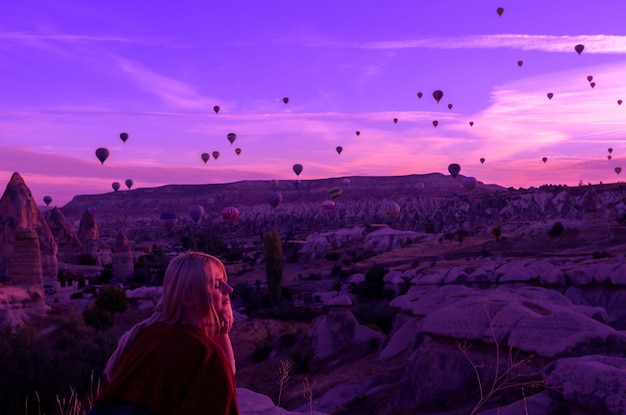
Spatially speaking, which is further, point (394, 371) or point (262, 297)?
point (262, 297)

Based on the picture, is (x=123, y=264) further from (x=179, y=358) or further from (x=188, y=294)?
(x=179, y=358)

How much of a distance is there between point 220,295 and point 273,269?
2920 centimetres

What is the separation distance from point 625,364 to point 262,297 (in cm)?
2667

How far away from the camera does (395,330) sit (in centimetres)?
1276

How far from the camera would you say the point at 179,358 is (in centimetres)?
205

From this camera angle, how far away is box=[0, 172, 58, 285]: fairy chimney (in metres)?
30.2

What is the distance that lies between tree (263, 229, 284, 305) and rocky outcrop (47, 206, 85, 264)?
61.8ft

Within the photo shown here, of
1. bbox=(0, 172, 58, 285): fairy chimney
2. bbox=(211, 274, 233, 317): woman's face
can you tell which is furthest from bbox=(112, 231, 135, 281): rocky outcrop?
bbox=(211, 274, 233, 317): woman's face

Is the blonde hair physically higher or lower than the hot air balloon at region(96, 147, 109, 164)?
lower

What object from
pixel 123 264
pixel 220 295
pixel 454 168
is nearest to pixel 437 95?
pixel 454 168

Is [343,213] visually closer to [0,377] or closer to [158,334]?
[0,377]

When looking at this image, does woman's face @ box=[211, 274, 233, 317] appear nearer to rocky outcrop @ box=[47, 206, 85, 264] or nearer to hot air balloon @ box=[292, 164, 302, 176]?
rocky outcrop @ box=[47, 206, 85, 264]

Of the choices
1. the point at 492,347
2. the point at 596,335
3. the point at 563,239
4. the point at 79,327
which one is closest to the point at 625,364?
the point at 596,335

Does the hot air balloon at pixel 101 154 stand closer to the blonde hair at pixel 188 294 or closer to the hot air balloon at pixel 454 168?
the hot air balloon at pixel 454 168
